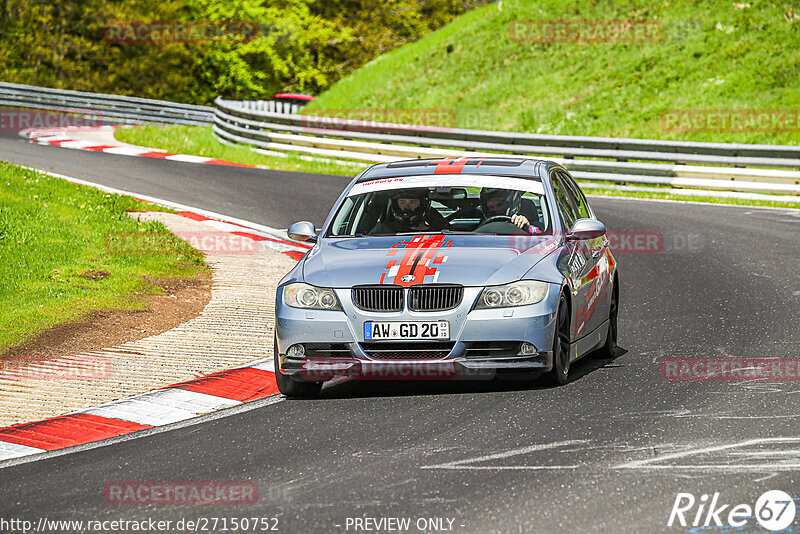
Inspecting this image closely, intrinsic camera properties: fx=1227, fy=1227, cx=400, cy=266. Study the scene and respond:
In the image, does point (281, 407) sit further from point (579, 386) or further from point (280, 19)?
point (280, 19)

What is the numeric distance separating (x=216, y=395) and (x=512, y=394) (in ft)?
6.78

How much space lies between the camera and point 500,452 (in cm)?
669

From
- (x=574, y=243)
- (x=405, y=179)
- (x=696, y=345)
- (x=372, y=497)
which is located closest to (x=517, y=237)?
(x=574, y=243)

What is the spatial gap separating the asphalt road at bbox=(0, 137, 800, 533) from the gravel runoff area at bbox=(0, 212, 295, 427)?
1.16m

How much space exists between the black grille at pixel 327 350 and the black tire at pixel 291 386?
286 mm

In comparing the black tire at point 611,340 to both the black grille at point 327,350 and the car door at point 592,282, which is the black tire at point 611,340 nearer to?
the car door at point 592,282

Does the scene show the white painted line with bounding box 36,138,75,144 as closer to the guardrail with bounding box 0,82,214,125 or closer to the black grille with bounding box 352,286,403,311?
the guardrail with bounding box 0,82,214,125

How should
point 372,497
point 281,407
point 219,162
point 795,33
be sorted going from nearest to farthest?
point 372,497 → point 281,407 → point 219,162 → point 795,33

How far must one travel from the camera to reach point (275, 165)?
2731cm

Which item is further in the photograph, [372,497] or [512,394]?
[512,394]

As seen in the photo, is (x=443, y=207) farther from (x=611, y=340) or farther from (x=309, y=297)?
(x=611, y=340)

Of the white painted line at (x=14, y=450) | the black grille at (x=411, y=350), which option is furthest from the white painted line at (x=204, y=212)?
the white painted line at (x=14, y=450)

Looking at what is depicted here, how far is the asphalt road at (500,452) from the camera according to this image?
5699 millimetres

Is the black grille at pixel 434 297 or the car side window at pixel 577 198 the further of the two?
the car side window at pixel 577 198
